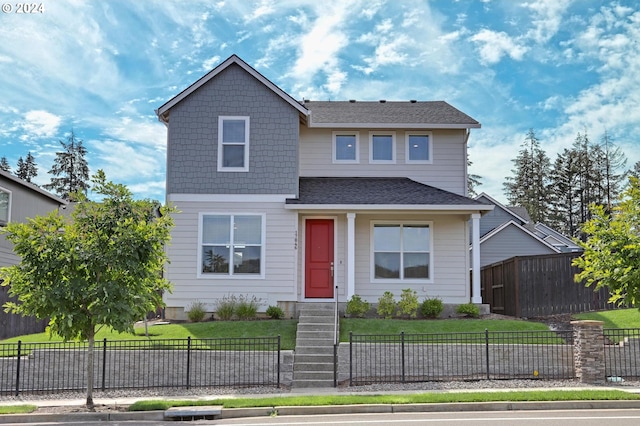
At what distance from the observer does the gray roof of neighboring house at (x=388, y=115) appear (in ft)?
70.0

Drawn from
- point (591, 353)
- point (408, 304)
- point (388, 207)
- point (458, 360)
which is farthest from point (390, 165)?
point (591, 353)

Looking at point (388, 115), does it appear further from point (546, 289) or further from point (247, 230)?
point (546, 289)

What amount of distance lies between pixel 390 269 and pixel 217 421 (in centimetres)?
977

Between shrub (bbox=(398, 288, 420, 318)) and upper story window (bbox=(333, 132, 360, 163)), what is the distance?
5.31 metres

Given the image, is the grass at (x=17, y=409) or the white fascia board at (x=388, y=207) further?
the white fascia board at (x=388, y=207)

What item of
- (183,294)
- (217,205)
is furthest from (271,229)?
(183,294)

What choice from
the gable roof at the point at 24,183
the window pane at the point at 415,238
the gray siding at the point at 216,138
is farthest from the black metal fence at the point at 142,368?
the gable roof at the point at 24,183

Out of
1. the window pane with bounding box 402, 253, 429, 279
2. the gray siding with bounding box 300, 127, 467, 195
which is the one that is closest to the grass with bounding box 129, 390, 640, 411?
the window pane with bounding box 402, 253, 429, 279

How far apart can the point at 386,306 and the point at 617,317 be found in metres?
6.46

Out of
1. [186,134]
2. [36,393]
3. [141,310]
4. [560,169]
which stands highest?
[560,169]

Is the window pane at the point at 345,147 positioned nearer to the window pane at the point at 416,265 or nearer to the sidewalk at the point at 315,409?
the window pane at the point at 416,265

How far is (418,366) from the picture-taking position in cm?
1497

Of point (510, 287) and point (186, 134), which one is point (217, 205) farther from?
point (510, 287)

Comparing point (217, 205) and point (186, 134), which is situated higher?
point (186, 134)
